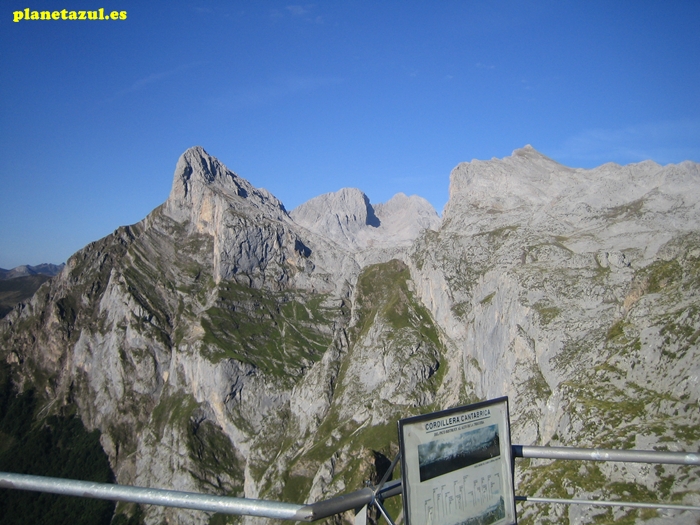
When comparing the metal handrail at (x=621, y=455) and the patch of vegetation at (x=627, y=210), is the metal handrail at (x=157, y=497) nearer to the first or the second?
the metal handrail at (x=621, y=455)

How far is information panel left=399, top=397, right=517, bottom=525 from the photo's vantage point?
7.14 m

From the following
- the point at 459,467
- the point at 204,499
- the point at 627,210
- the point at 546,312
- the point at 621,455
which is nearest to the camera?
the point at 204,499

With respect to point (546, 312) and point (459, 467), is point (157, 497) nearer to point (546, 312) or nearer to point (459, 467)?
point (459, 467)

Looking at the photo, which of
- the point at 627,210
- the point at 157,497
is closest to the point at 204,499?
the point at 157,497

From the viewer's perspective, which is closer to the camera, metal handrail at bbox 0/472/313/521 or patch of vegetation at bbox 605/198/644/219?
metal handrail at bbox 0/472/313/521

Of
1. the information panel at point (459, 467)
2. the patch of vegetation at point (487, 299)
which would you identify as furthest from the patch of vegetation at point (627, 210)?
the information panel at point (459, 467)

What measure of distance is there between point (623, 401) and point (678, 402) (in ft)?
Result: 31.2

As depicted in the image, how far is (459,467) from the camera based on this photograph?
7.56 metres

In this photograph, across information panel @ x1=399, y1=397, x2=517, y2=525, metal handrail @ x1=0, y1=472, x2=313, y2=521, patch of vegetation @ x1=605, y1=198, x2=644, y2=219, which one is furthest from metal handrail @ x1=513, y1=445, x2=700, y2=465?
patch of vegetation @ x1=605, y1=198, x2=644, y2=219

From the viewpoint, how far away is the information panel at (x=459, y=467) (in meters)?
7.14

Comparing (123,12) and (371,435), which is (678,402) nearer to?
(123,12)

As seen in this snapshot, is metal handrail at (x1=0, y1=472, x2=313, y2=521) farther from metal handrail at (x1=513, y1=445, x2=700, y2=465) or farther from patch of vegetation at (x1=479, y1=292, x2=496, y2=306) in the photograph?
patch of vegetation at (x1=479, y1=292, x2=496, y2=306)

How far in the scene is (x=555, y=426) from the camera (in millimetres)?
70438

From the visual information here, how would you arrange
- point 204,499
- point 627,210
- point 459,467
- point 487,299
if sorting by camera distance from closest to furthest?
point 204,499 < point 459,467 < point 487,299 < point 627,210
